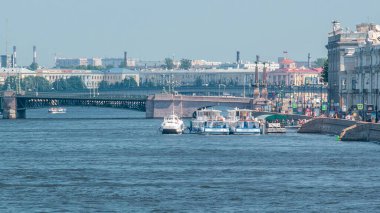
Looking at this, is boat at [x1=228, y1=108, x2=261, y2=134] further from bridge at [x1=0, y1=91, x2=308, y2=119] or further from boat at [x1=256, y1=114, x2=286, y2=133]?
bridge at [x1=0, y1=91, x2=308, y2=119]

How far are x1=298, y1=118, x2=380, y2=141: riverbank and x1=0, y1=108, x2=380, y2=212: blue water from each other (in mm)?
1548

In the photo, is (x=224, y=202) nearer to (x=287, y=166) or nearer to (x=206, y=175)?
(x=206, y=175)

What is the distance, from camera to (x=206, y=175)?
71125 millimetres

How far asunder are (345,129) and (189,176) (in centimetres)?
3669

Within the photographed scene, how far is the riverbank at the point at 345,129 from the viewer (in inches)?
3979

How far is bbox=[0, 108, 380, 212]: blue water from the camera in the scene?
58406 mm

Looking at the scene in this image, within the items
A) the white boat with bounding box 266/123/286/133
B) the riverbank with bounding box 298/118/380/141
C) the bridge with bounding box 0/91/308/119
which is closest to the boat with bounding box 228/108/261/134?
the white boat with bounding box 266/123/286/133

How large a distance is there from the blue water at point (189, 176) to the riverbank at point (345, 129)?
1548 millimetres

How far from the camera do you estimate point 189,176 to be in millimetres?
70812

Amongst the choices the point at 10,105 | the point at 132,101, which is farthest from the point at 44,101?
the point at 132,101

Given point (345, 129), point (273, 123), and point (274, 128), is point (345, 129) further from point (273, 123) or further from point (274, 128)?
point (273, 123)

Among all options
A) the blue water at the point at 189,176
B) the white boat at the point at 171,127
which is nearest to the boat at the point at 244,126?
the white boat at the point at 171,127

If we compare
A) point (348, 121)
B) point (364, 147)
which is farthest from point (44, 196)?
point (348, 121)

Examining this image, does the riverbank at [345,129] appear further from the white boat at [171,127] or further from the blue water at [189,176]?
the white boat at [171,127]
